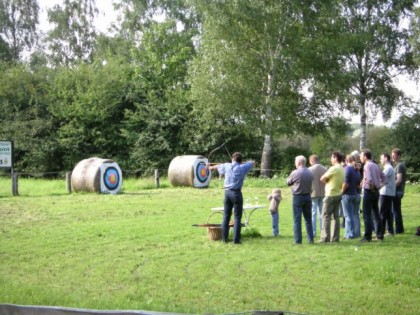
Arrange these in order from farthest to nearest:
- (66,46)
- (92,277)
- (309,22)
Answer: (66,46)
(309,22)
(92,277)

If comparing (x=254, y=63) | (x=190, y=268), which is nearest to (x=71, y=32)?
(x=254, y=63)

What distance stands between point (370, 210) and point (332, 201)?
0.78 m

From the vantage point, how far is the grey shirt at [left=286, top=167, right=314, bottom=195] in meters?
11.0

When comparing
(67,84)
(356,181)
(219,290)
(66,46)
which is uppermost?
(66,46)

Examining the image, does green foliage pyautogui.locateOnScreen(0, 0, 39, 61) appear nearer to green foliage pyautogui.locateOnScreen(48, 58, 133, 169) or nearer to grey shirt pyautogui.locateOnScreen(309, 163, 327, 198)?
green foliage pyautogui.locateOnScreen(48, 58, 133, 169)

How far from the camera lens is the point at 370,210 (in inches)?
448

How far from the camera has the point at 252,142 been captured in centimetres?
3544

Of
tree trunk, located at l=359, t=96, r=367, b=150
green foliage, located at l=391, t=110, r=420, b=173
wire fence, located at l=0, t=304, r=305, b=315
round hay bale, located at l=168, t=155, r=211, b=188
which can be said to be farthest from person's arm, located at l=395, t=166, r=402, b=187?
tree trunk, located at l=359, t=96, r=367, b=150

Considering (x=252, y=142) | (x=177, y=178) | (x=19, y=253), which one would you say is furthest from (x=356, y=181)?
(x=252, y=142)

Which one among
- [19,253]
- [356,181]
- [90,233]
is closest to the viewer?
[19,253]

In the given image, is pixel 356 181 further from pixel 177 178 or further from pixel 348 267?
pixel 177 178

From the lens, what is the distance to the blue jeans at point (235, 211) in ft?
37.0

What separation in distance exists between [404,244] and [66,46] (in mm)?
41617

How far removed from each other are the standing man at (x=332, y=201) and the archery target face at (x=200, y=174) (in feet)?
46.3
